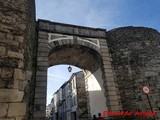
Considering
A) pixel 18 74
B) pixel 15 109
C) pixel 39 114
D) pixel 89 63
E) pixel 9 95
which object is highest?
pixel 89 63

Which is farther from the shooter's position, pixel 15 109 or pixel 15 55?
pixel 15 55

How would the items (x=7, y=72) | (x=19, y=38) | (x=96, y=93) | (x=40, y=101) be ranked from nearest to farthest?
1. (x=7, y=72)
2. (x=19, y=38)
3. (x=40, y=101)
4. (x=96, y=93)

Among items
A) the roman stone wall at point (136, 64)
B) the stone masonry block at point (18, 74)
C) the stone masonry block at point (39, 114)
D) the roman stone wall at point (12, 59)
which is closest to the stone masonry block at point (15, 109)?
the roman stone wall at point (12, 59)

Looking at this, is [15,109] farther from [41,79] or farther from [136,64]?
[136,64]

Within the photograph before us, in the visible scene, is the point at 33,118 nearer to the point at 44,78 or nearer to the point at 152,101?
the point at 44,78

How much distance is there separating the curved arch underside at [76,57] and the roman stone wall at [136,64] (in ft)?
3.69

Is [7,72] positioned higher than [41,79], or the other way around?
[41,79]

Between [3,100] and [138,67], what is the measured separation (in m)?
6.69

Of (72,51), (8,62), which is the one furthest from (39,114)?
(72,51)

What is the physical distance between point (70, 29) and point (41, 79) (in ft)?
10.7

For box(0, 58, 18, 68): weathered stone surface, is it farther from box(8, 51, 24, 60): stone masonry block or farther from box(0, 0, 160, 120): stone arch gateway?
box(0, 0, 160, 120): stone arch gateway

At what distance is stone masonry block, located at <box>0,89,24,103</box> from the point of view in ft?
9.55

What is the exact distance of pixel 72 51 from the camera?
8.55 m

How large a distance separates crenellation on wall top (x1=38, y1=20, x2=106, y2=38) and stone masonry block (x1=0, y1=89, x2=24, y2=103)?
4929 mm
